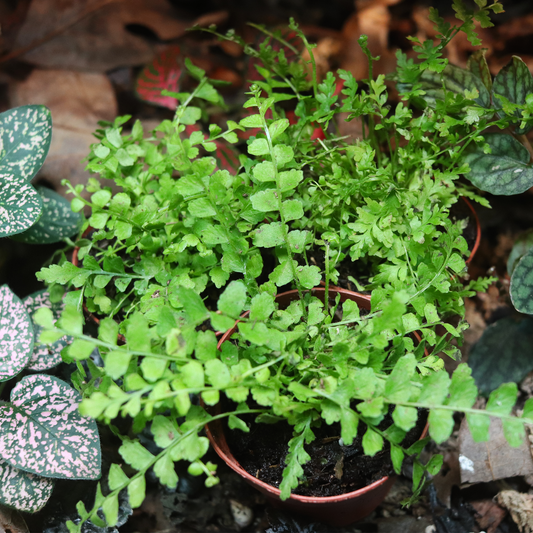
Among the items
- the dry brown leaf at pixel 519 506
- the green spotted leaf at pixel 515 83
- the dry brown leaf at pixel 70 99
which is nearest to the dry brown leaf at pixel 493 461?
the dry brown leaf at pixel 519 506

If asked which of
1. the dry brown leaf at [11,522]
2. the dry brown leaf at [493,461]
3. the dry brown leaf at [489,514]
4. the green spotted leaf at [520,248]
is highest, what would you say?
→ the green spotted leaf at [520,248]

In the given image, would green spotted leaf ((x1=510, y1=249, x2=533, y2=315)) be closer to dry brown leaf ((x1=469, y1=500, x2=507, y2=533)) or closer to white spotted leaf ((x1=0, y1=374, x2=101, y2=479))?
dry brown leaf ((x1=469, y1=500, x2=507, y2=533))

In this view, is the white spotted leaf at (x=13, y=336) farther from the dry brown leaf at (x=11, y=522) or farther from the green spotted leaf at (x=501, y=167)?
the green spotted leaf at (x=501, y=167)

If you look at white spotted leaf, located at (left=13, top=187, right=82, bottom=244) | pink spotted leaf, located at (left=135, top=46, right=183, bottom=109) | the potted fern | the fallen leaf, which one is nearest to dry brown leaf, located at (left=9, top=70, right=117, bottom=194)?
pink spotted leaf, located at (left=135, top=46, right=183, bottom=109)

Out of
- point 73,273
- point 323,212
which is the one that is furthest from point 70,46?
point 323,212

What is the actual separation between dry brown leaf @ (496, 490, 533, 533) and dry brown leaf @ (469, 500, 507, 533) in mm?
17

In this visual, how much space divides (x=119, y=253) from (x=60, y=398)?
13.3 inches

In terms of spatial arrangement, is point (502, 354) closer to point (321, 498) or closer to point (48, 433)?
point (321, 498)

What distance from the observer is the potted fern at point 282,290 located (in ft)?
2.26

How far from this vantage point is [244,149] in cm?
140

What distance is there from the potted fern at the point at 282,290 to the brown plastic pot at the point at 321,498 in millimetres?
20

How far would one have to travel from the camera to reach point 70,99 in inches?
61.2

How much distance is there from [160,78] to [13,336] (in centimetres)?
82

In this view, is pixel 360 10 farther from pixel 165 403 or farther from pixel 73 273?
pixel 165 403
